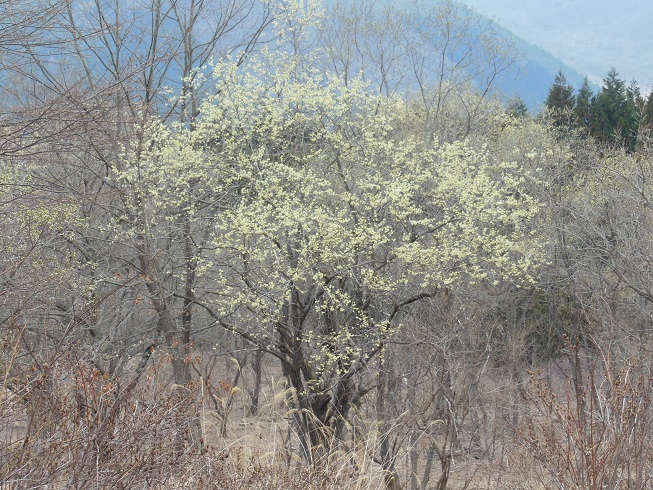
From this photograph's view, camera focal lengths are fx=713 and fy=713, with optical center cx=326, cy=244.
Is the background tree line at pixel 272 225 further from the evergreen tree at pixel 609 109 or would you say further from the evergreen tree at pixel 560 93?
the evergreen tree at pixel 560 93

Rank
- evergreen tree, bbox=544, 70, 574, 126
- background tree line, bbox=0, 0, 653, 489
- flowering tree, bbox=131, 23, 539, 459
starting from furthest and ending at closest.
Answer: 1. evergreen tree, bbox=544, 70, 574, 126
2. flowering tree, bbox=131, 23, 539, 459
3. background tree line, bbox=0, 0, 653, 489

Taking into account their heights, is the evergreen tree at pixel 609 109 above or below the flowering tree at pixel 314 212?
above

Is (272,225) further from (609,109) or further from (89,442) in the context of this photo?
(609,109)

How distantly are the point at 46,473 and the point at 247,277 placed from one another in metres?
6.74

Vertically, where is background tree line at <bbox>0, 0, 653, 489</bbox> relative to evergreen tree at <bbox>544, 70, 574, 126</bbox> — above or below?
below

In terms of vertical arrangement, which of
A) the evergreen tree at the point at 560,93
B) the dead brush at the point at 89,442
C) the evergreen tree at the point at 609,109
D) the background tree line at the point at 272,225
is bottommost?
the dead brush at the point at 89,442

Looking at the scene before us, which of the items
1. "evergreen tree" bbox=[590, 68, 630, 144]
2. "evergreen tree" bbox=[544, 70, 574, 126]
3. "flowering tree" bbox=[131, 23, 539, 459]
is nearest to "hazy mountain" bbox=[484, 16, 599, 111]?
"evergreen tree" bbox=[544, 70, 574, 126]

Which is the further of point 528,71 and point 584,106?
point 584,106

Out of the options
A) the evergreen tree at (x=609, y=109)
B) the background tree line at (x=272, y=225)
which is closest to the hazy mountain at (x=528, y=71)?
the evergreen tree at (x=609, y=109)

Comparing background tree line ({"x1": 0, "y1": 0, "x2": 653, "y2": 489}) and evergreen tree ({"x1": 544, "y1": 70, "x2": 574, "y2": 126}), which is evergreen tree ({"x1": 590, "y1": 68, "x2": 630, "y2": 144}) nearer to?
evergreen tree ({"x1": 544, "y1": 70, "x2": 574, "y2": 126})

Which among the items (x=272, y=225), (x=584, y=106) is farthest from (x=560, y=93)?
(x=272, y=225)

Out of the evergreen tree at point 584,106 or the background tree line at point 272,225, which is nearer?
the background tree line at point 272,225

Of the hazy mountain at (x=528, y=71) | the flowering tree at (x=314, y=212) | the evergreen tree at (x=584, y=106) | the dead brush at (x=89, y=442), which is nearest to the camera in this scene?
the dead brush at (x=89, y=442)

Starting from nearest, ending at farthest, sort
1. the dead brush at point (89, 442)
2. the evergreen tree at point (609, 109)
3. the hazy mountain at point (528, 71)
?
the dead brush at point (89, 442)
the hazy mountain at point (528, 71)
the evergreen tree at point (609, 109)
